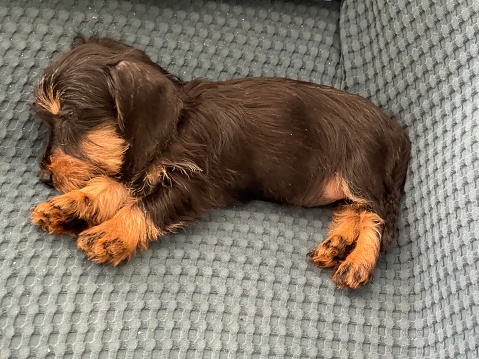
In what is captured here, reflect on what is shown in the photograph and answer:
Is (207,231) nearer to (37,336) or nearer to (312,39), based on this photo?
(37,336)

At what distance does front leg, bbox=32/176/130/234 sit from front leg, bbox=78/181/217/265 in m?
0.05

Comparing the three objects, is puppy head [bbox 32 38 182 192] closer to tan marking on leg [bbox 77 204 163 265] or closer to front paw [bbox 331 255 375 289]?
tan marking on leg [bbox 77 204 163 265]

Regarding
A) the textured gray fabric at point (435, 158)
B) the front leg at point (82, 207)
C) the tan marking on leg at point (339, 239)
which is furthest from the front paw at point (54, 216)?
the textured gray fabric at point (435, 158)

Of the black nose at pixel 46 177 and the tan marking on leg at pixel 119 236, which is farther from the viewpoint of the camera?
the black nose at pixel 46 177

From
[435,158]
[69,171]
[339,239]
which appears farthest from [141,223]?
[435,158]

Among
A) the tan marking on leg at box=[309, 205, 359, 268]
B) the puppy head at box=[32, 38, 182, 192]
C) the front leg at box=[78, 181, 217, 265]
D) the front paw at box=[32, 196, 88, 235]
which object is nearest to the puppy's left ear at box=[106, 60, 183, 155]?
the puppy head at box=[32, 38, 182, 192]

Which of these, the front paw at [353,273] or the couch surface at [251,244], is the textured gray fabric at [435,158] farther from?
the front paw at [353,273]

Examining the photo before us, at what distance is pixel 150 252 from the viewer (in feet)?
6.29

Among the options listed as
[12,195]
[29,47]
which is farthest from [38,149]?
Result: [29,47]

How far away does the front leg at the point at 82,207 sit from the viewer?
1.86 metres

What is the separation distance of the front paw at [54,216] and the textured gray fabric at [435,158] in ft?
3.69

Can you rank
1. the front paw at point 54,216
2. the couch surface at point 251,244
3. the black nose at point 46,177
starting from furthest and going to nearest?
the black nose at point 46,177 < the front paw at point 54,216 < the couch surface at point 251,244

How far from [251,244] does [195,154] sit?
372mm

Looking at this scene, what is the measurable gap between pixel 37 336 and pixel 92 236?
346mm
